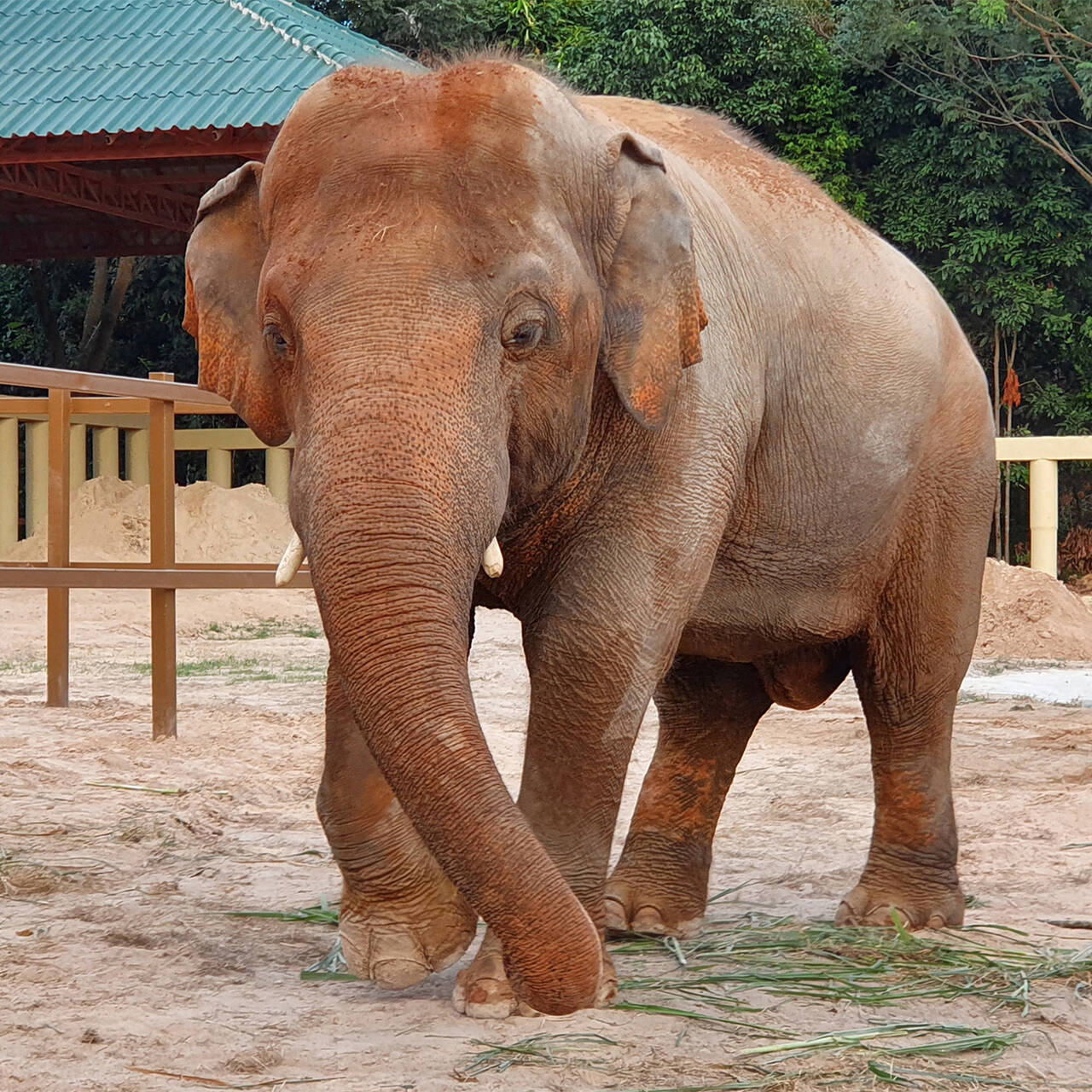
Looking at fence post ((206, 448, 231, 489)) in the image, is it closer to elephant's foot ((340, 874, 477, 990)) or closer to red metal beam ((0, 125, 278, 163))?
red metal beam ((0, 125, 278, 163))

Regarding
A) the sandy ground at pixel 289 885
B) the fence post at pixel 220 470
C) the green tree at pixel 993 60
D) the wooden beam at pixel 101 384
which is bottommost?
the sandy ground at pixel 289 885

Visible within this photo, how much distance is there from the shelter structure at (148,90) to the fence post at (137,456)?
4.44 m

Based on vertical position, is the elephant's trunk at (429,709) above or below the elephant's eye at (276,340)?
below

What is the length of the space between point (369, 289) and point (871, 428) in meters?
1.69

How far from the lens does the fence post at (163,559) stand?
7.18 meters

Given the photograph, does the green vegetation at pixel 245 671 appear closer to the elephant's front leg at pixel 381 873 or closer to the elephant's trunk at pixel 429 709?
the elephant's front leg at pixel 381 873

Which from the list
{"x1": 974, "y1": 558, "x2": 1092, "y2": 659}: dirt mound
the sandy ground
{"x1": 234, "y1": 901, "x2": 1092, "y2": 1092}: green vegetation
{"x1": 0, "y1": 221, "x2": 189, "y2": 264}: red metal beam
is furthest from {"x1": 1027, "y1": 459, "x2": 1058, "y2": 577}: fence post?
{"x1": 234, "y1": 901, "x2": 1092, "y2": 1092}: green vegetation

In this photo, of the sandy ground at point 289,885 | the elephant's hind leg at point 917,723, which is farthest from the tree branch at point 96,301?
the elephant's hind leg at point 917,723

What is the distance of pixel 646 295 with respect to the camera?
3193mm

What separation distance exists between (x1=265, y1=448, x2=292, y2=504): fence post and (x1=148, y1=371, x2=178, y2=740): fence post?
11778 millimetres

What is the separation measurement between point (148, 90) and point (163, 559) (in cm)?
687

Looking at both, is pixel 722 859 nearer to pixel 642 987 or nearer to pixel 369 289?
pixel 642 987

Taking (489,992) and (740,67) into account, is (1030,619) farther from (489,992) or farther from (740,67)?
(740,67)

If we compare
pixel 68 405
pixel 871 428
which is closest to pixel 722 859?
pixel 871 428
